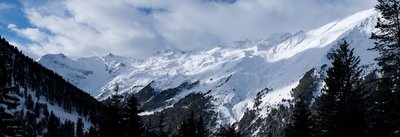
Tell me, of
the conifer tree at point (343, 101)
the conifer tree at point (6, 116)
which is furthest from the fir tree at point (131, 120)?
the conifer tree at point (6, 116)

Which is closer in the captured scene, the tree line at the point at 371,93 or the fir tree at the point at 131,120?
the tree line at the point at 371,93

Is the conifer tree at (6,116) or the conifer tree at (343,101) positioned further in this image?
the conifer tree at (343,101)

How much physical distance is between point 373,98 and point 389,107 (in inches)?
47.1

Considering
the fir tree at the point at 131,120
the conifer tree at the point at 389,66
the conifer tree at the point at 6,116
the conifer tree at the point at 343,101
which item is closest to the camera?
the conifer tree at the point at 6,116

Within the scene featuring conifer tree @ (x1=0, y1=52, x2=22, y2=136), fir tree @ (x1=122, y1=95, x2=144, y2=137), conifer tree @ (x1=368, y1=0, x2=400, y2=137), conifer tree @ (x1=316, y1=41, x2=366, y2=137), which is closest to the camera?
conifer tree @ (x1=0, y1=52, x2=22, y2=136)

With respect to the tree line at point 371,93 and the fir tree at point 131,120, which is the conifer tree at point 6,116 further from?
the tree line at point 371,93

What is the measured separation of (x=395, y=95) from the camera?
26.0 m

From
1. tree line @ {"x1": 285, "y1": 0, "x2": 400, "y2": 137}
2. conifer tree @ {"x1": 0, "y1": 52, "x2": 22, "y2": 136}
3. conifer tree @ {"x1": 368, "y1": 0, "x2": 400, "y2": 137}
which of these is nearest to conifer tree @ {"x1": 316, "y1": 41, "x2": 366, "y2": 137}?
tree line @ {"x1": 285, "y1": 0, "x2": 400, "y2": 137}

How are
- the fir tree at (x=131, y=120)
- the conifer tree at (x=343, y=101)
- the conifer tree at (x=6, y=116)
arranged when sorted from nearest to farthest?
the conifer tree at (x=6, y=116), the conifer tree at (x=343, y=101), the fir tree at (x=131, y=120)

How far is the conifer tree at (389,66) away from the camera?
25922mm

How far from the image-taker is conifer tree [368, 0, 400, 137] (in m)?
25.9

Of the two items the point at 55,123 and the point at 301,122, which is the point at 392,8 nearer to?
the point at 301,122

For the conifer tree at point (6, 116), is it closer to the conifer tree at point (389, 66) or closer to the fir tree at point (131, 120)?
the fir tree at point (131, 120)

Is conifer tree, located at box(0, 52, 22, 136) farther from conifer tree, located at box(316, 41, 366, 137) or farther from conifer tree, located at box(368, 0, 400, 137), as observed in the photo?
conifer tree, located at box(316, 41, 366, 137)
